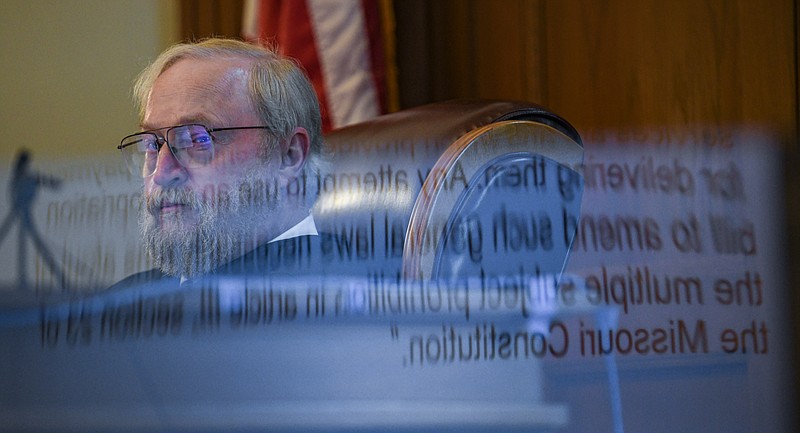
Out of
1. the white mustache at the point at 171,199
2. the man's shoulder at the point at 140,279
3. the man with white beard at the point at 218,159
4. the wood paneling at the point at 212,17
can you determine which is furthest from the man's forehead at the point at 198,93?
the wood paneling at the point at 212,17

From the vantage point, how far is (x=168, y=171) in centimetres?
75

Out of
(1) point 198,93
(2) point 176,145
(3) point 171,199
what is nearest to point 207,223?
(3) point 171,199

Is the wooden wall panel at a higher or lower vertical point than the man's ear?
higher

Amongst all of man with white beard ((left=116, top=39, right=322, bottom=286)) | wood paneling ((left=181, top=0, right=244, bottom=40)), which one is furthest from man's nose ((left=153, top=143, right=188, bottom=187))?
wood paneling ((left=181, top=0, right=244, bottom=40))

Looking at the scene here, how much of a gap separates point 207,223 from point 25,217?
163mm

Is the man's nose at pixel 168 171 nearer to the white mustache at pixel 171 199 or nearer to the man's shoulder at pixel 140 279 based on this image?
the white mustache at pixel 171 199

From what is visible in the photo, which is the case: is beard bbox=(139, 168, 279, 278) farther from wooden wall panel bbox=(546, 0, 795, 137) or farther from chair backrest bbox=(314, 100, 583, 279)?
wooden wall panel bbox=(546, 0, 795, 137)

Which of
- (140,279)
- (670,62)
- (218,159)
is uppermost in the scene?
(670,62)

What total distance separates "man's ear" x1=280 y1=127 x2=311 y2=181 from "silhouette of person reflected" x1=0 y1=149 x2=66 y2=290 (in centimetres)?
21

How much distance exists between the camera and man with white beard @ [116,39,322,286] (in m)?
0.66

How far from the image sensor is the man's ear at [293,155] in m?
0.74

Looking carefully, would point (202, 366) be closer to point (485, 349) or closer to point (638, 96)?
point (485, 349)

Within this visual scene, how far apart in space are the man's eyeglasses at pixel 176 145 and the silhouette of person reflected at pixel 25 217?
0.38ft

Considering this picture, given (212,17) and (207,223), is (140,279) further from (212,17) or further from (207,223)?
(212,17)
